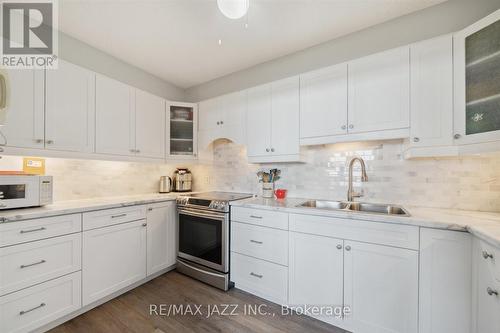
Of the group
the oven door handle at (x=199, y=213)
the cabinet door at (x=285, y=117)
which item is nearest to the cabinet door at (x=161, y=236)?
the oven door handle at (x=199, y=213)

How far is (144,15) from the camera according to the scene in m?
1.81

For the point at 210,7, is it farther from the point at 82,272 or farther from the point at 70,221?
the point at 82,272

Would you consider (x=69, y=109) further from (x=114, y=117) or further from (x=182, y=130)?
(x=182, y=130)

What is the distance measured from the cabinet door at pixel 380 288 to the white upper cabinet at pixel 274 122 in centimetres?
107

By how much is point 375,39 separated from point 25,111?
10.2 ft

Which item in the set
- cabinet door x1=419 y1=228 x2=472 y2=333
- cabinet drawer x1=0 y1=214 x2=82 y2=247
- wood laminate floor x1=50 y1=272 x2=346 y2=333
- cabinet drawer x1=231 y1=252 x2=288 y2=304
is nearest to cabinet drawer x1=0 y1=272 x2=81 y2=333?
wood laminate floor x1=50 y1=272 x2=346 y2=333

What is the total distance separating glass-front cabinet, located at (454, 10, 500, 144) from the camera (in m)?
1.27

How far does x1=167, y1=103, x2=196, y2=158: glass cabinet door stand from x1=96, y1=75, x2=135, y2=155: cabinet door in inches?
21.8

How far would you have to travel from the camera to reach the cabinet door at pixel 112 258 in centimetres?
175

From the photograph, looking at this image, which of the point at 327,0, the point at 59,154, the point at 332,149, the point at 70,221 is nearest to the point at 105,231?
the point at 70,221

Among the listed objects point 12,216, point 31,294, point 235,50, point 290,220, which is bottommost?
point 31,294

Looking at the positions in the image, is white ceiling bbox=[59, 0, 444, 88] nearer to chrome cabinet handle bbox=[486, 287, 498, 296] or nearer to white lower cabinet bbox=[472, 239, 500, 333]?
white lower cabinet bbox=[472, 239, 500, 333]

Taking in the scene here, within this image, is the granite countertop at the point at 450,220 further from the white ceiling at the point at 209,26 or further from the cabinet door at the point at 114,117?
the cabinet door at the point at 114,117

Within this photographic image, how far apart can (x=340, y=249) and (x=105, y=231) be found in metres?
2.04
